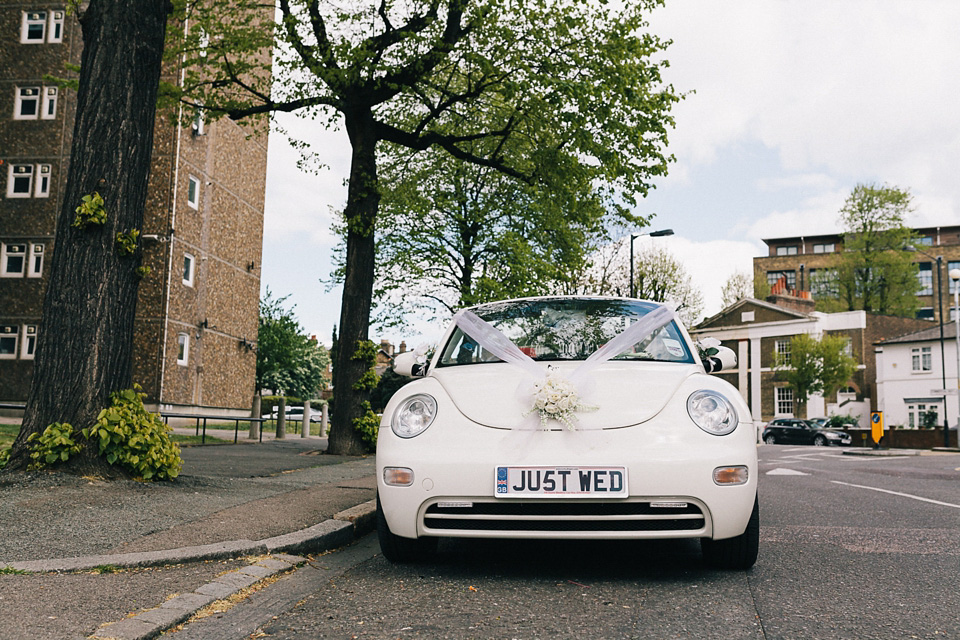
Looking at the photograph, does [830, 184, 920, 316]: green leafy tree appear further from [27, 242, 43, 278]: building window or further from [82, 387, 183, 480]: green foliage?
[82, 387, 183, 480]: green foliage

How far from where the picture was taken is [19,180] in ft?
102

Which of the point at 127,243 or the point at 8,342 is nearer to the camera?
the point at 127,243

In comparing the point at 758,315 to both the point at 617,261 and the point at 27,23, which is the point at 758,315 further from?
the point at 27,23

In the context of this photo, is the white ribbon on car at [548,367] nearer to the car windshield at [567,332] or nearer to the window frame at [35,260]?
the car windshield at [567,332]

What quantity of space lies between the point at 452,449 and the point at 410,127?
617 inches

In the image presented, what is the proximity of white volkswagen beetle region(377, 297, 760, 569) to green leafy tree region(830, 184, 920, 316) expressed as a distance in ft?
205

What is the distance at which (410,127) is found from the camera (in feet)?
62.8

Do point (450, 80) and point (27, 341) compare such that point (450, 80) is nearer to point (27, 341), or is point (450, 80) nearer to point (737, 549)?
point (737, 549)

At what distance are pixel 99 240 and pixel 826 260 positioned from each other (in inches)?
3509

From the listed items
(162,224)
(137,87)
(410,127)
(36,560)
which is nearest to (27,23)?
(162,224)

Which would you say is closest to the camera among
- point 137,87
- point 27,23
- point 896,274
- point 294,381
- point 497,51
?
point 137,87

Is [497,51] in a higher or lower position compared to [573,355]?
higher

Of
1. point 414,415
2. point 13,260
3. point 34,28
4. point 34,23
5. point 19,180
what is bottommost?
point 414,415

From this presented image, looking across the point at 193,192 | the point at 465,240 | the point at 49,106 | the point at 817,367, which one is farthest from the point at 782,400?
the point at 49,106
